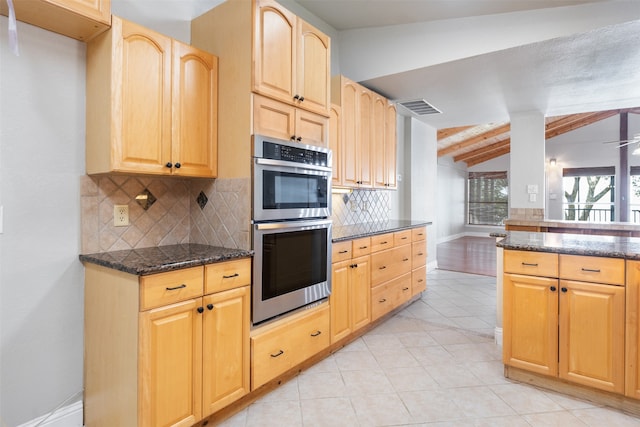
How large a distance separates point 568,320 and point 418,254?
2009mm

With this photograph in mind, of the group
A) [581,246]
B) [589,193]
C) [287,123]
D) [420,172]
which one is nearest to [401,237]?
[581,246]

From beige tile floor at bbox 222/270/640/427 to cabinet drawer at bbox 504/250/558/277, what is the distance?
0.76 m

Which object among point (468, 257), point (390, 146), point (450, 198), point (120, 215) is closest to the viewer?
point (120, 215)

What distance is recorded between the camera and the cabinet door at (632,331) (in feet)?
6.45

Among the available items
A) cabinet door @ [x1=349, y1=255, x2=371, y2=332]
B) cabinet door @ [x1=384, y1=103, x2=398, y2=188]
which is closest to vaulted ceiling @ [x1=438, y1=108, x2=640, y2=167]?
cabinet door @ [x1=384, y1=103, x2=398, y2=188]

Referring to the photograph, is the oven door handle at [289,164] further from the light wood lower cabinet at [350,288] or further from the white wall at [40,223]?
the white wall at [40,223]

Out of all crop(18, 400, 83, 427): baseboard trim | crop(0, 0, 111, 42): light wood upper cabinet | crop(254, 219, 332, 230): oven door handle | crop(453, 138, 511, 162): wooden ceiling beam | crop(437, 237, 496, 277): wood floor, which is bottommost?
crop(18, 400, 83, 427): baseboard trim

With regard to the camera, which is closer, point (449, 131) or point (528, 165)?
point (528, 165)

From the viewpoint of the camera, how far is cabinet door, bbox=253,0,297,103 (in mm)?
2115

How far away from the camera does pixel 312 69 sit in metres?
2.57

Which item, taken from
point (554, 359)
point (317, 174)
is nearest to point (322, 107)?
point (317, 174)

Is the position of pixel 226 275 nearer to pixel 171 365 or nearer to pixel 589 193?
pixel 171 365

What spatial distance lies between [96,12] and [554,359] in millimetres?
3179

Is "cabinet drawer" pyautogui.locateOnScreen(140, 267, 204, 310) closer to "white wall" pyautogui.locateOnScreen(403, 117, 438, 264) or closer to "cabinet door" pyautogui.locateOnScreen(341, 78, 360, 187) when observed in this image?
"cabinet door" pyautogui.locateOnScreen(341, 78, 360, 187)
